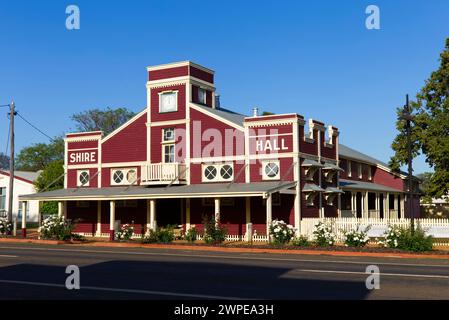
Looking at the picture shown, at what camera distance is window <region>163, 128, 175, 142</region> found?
33219mm

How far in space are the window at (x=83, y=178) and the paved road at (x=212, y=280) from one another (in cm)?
1943

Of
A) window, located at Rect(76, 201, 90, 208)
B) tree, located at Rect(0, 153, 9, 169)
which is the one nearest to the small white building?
window, located at Rect(76, 201, 90, 208)

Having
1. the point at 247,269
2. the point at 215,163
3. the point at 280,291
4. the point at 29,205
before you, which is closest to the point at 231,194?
the point at 215,163

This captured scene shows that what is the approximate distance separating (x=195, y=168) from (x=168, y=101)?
453 cm

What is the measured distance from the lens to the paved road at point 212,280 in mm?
10172

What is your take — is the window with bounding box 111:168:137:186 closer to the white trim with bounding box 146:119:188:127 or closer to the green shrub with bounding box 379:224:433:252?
the white trim with bounding box 146:119:188:127

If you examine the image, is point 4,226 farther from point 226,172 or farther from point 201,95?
point 201,95

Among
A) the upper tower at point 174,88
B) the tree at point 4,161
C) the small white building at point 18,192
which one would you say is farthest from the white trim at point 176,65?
the tree at point 4,161

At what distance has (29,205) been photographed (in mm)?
54219

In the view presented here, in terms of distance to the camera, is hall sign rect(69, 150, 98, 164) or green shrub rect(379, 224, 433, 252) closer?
green shrub rect(379, 224, 433, 252)

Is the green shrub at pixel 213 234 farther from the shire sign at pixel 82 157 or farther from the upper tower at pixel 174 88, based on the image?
the shire sign at pixel 82 157

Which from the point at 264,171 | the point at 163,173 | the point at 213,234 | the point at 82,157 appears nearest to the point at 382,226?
the point at 264,171

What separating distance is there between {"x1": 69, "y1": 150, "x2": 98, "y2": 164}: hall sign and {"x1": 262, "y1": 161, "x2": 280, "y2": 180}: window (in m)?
11.8
